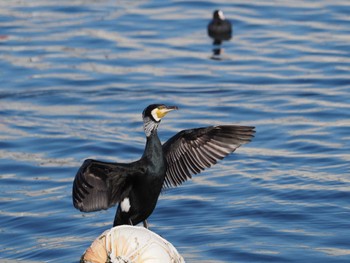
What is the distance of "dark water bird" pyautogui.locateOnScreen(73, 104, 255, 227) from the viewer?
9320mm

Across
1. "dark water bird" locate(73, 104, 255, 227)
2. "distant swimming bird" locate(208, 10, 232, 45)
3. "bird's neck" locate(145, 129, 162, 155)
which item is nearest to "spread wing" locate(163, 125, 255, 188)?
"dark water bird" locate(73, 104, 255, 227)

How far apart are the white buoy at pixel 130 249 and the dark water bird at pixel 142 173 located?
79 cm

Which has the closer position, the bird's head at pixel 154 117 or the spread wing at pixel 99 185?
the spread wing at pixel 99 185

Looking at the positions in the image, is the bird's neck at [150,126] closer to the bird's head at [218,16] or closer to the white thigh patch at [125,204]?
the white thigh patch at [125,204]

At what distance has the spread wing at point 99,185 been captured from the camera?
9188 millimetres

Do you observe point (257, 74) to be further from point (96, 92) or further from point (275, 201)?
point (275, 201)

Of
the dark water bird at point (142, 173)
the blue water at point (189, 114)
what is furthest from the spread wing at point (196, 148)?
the blue water at point (189, 114)

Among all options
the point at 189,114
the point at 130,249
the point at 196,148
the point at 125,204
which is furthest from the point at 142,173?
the point at 189,114

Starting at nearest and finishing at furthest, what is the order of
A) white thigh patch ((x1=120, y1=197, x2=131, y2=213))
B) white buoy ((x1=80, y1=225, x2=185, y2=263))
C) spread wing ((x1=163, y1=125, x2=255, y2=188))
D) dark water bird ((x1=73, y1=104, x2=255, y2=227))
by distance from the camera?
white buoy ((x1=80, y1=225, x2=185, y2=263)), dark water bird ((x1=73, y1=104, x2=255, y2=227)), white thigh patch ((x1=120, y1=197, x2=131, y2=213)), spread wing ((x1=163, y1=125, x2=255, y2=188))

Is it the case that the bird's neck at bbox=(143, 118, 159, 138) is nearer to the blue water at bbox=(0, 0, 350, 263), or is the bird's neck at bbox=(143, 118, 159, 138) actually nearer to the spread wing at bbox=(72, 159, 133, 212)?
the spread wing at bbox=(72, 159, 133, 212)

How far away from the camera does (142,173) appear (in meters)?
9.55

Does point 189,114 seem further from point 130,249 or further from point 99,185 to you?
point 130,249

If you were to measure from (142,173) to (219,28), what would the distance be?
10671 mm

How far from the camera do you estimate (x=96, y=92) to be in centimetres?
1681
